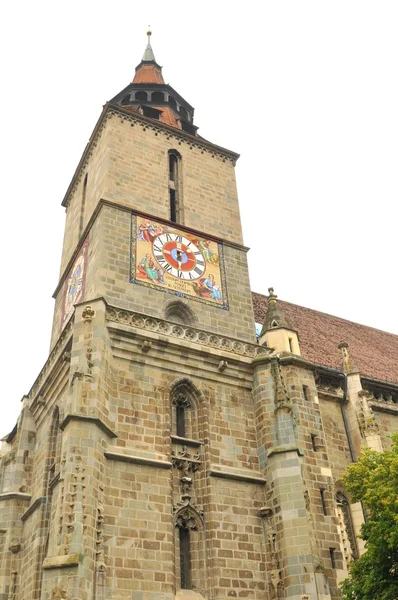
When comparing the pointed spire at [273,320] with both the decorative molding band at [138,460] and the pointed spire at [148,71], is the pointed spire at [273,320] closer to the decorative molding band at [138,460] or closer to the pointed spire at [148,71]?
the decorative molding band at [138,460]

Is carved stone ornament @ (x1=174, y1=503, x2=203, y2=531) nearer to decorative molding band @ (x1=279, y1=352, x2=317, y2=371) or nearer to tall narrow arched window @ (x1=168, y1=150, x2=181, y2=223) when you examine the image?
decorative molding band @ (x1=279, y1=352, x2=317, y2=371)

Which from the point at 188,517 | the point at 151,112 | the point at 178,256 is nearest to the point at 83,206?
the point at 151,112

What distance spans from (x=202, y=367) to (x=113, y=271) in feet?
11.1

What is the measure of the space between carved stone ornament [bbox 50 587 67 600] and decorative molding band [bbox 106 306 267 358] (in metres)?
6.27

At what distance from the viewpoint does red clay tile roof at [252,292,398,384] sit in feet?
72.9

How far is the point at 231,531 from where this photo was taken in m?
14.6

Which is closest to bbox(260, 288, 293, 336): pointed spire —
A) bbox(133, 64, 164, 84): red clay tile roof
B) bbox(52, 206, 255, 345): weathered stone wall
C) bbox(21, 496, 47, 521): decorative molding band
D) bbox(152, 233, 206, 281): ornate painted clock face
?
bbox(52, 206, 255, 345): weathered stone wall

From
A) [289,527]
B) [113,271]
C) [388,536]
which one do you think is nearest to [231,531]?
[289,527]

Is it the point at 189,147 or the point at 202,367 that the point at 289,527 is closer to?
the point at 202,367

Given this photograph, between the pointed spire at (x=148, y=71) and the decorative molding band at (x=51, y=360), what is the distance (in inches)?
526

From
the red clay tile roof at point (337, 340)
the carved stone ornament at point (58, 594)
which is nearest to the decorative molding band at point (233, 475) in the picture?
the carved stone ornament at point (58, 594)

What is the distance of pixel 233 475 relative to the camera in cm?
1528

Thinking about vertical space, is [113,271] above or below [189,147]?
below

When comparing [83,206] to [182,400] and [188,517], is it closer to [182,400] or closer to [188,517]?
[182,400]
